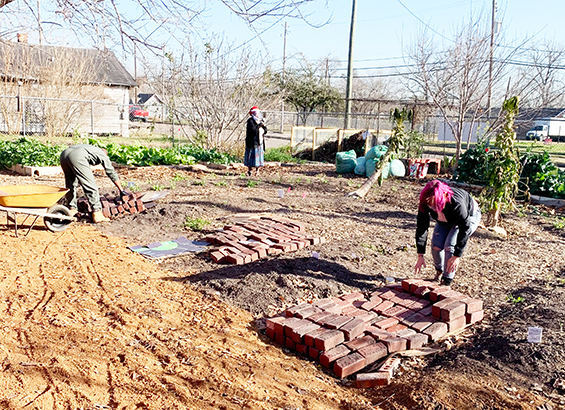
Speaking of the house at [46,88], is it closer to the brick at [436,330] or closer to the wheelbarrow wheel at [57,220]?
the wheelbarrow wheel at [57,220]

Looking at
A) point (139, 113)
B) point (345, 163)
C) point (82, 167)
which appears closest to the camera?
point (82, 167)

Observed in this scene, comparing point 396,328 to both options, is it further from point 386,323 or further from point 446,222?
point 446,222

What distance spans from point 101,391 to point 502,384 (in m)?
2.88

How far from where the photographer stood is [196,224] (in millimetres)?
8289

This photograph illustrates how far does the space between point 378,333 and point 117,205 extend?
223 inches

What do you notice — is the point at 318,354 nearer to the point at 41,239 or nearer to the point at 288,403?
the point at 288,403

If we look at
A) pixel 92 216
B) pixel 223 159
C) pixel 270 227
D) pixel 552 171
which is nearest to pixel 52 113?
pixel 223 159

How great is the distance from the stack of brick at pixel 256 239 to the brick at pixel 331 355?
253cm

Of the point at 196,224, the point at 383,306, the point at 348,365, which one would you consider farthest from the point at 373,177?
the point at 348,365

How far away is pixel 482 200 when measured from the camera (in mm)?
8703

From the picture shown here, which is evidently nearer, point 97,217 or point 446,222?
point 446,222

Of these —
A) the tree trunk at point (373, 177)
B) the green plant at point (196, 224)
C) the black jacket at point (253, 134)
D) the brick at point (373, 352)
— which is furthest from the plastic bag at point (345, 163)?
the brick at point (373, 352)

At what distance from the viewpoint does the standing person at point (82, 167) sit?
26.1ft

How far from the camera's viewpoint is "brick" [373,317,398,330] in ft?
15.5
